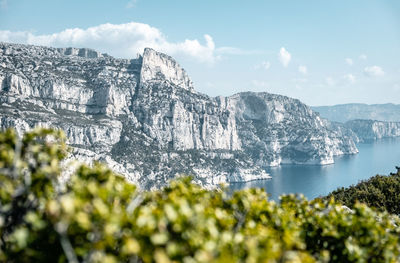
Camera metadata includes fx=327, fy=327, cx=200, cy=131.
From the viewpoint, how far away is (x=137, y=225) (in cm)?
429

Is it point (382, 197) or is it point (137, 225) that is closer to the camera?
point (137, 225)

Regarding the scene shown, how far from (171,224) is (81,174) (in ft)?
8.49

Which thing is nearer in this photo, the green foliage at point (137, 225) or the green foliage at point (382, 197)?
the green foliage at point (137, 225)

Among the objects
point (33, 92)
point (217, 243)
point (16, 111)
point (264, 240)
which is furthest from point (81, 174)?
point (33, 92)

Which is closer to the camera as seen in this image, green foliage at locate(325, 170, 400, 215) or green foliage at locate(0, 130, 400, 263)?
green foliage at locate(0, 130, 400, 263)

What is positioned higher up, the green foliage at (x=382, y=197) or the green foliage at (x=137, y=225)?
the green foliage at (x=137, y=225)

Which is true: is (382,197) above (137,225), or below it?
below

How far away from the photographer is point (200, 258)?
3.55m

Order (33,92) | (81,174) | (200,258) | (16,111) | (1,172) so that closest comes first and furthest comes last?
(200,258) → (1,172) → (81,174) → (16,111) → (33,92)

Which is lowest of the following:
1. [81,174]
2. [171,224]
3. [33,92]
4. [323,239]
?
[323,239]

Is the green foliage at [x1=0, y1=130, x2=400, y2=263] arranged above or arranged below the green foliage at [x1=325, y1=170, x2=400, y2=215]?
above

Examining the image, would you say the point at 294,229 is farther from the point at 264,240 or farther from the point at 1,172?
the point at 1,172

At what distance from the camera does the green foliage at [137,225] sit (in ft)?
13.0

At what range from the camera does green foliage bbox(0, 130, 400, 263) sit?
3.97 metres
